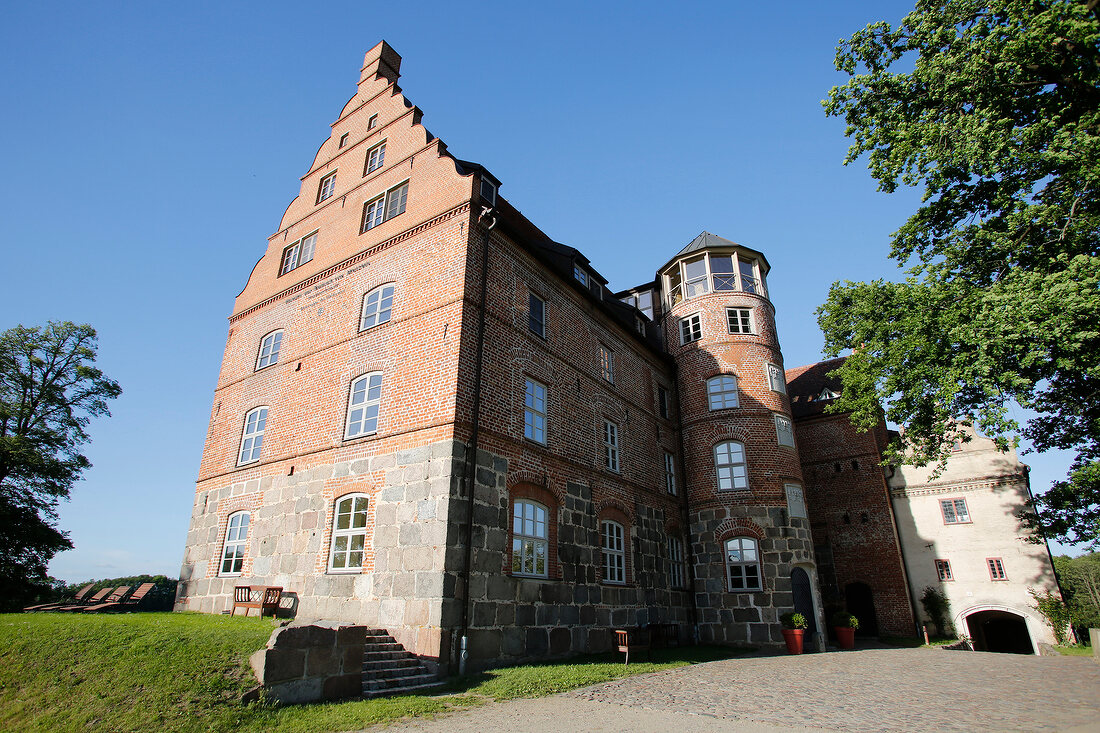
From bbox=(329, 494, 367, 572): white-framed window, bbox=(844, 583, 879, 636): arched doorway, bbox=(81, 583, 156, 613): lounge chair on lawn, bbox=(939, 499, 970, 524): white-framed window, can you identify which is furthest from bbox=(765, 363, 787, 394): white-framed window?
bbox=(81, 583, 156, 613): lounge chair on lawn

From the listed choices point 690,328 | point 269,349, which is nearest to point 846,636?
point 690,328

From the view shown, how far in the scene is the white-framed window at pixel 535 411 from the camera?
14336 mm

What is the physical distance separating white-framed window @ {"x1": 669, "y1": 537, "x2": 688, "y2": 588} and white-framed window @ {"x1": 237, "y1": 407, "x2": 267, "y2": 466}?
13.2 metres

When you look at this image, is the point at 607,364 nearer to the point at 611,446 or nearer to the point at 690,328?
the point at 611,446

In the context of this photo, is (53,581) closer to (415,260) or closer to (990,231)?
(415,260)

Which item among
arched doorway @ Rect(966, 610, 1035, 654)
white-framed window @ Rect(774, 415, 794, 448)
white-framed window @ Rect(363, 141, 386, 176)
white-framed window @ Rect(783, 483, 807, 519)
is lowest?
arched doorway @ Rect(966, 610, 1035, 654)

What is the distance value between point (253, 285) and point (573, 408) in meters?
11.7

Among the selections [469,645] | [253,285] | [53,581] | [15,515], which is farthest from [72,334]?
[469,645]

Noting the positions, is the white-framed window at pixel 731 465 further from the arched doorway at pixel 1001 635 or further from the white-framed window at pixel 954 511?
the arched doorway at pixel 1001 635

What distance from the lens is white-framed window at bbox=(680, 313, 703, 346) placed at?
899 inches

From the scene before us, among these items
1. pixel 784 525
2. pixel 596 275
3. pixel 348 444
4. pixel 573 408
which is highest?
pixel 596 275

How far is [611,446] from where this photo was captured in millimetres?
17875

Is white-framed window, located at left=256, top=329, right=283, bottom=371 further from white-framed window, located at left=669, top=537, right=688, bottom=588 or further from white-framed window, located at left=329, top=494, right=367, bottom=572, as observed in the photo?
white-framed window, located at left=669, top=537, right=688, bottom=588

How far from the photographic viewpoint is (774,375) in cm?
2191
